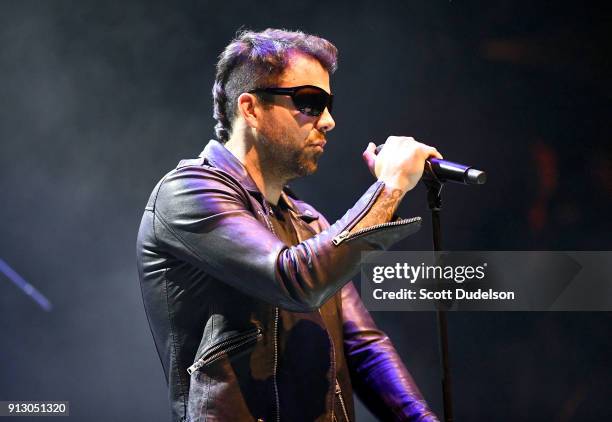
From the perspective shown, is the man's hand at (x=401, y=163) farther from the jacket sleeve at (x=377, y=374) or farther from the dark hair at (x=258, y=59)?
the jacket sleeve at (x=377, y=374)

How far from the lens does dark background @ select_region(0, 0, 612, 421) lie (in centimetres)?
379

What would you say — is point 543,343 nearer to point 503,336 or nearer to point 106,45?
point 503,336

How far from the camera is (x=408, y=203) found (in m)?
3.93

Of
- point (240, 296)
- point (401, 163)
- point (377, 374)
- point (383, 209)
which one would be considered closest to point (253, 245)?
point (240, 296)

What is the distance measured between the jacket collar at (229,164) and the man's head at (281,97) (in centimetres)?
9

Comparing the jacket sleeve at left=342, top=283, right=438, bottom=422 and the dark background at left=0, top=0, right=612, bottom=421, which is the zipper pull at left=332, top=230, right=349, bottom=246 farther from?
the dark background at left=0, top=0, right=612, bottom=421

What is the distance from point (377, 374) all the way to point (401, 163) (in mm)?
686

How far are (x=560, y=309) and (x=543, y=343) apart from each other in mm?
192

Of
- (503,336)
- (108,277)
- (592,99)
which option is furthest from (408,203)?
(108,277)

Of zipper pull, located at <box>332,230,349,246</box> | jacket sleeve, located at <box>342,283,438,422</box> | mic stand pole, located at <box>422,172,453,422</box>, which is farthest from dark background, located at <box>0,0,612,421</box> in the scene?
zipper pull, located at <box>332,230,349,246</box>

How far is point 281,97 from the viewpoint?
→ 2.12 meters

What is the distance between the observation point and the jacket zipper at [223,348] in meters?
1.78

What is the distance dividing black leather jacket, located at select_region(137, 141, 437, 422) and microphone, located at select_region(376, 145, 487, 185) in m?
0.15

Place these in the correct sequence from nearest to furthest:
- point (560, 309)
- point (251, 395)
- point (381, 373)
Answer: point (251, 395) → point (381, 373) → point (560, 309)
